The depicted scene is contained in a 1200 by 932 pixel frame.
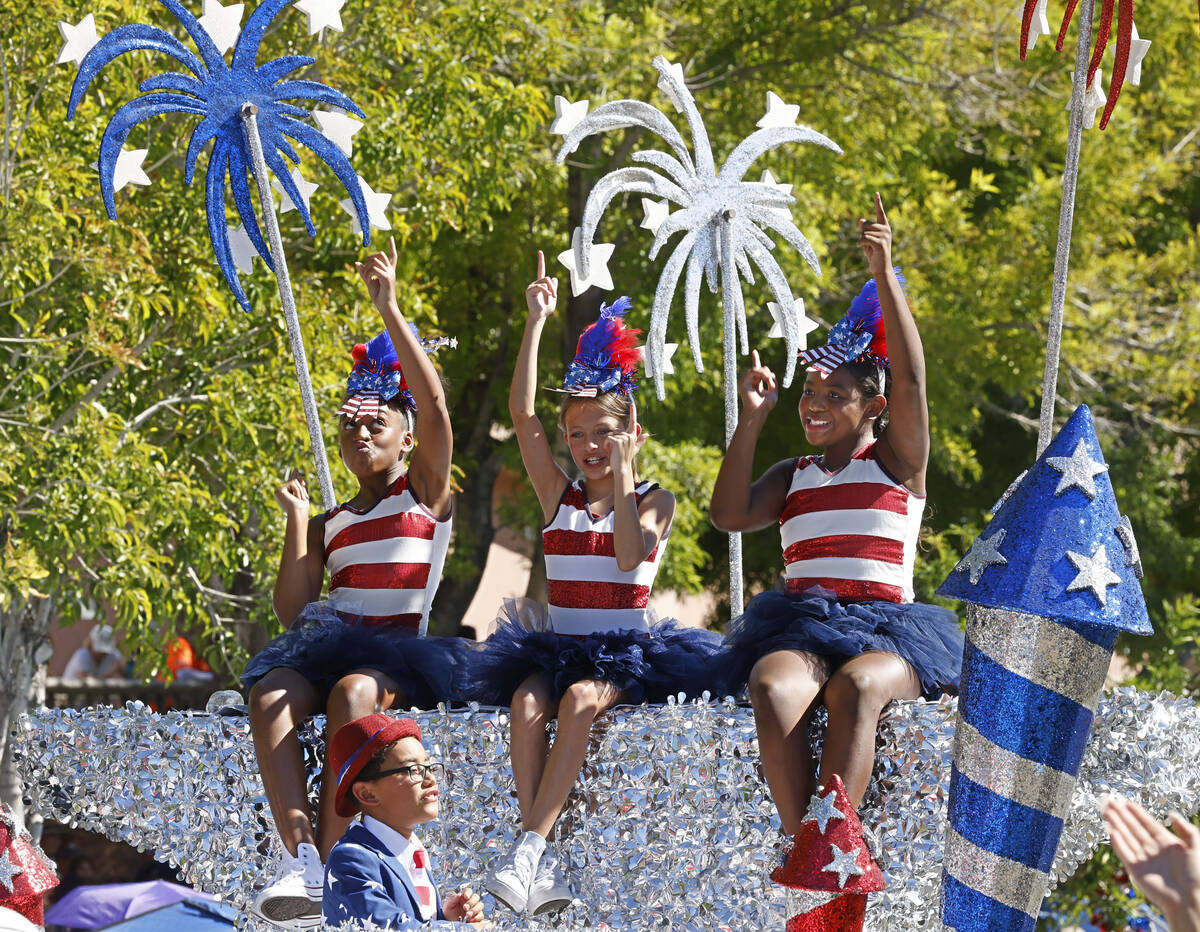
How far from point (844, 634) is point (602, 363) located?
3.32ft

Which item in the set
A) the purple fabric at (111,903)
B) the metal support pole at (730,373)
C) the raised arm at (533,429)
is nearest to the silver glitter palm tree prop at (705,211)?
the metal support pole at (730,373)

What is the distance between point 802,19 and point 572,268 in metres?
6.41

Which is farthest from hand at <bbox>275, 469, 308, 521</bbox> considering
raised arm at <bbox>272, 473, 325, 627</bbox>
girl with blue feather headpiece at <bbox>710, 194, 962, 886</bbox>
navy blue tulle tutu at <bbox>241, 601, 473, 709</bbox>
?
girl with blue feather headpiece at <bbox>710, 194, 962, 886</bbox>

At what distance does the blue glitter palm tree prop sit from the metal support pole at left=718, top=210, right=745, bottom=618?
3.32 feet

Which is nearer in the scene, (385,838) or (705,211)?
(385,838)

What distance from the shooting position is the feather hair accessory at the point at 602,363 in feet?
12.9

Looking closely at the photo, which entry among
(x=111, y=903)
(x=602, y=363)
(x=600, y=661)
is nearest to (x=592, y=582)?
(x=600, y=661)

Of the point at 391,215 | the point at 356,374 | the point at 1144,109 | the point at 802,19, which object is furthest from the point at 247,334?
the point at 1144,109

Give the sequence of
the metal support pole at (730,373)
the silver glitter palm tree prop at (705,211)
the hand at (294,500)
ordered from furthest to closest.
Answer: the silver glitter palm tree prop at (705,211) → the metal support pole at (730,373) → the hand at (294,500)

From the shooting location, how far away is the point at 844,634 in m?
3.33

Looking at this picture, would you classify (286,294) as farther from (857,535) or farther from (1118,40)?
(1118,40)

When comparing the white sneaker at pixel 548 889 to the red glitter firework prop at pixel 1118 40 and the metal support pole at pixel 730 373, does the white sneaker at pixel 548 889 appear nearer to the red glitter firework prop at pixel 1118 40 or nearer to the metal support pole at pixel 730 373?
the metal support pole at pixel 730 373

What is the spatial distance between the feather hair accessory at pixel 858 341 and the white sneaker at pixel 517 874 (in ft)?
4.28

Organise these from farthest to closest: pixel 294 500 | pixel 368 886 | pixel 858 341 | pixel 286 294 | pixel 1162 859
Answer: pixel 286 294, pixel 294 500, pixel 858 341, pixel 368 886, pixel 1162 859
